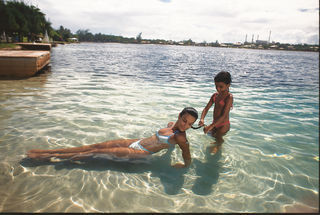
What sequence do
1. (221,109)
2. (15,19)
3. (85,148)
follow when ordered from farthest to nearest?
1. (15,19)
2. (221,109)
3. (85,148)

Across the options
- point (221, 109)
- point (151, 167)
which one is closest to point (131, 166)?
point (151, 167)

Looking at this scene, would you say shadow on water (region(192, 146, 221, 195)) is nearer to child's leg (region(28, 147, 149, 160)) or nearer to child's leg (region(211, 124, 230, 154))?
child's leg (region(211, 124, 230, 154))

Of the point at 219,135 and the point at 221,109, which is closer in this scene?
the point at 221,109

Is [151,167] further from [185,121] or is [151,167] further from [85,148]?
→ [85,148]

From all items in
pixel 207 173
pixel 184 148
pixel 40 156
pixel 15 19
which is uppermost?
pixel 15 19

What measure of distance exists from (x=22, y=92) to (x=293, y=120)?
9932 millimetres

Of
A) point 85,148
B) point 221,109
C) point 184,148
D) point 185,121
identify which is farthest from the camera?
point 221,109

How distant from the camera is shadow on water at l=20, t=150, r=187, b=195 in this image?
348cm

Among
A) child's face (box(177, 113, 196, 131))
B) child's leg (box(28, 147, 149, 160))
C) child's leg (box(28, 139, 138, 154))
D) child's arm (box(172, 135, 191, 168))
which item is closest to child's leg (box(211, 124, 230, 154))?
child's arm (box(172, 135, 191, 168))

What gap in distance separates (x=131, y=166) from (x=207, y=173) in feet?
4.66

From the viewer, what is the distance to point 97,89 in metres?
9.26

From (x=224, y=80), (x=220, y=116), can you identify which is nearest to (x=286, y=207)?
(x=220, y=116)

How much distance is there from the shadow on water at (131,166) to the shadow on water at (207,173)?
10.9 inches

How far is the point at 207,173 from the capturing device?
3.63 metres
